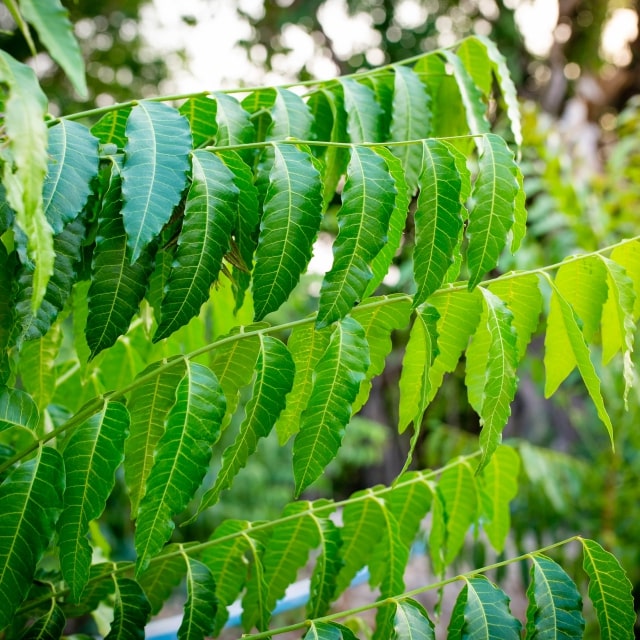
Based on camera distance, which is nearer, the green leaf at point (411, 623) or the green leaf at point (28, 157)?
the green leaf at point (28, 157)

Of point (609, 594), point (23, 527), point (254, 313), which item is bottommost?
point (609, 594)

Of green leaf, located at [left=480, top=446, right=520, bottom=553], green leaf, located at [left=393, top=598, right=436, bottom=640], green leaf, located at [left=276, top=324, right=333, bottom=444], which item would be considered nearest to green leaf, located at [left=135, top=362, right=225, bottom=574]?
green leaf, located at [left=276, top=324, right=333, bottom=444]

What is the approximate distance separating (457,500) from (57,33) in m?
0.70

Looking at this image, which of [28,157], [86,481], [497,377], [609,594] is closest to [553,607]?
[609,594]

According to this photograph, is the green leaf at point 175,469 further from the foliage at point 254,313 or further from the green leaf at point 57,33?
the green leaf at point 57,33

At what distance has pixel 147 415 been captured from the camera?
661mm

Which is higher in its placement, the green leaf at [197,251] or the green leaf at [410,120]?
the green leaf at [410,120]

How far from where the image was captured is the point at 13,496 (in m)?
0.60

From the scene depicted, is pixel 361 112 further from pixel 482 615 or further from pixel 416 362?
pixel 482 615

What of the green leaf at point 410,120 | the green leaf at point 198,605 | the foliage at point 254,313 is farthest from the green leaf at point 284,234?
the green leaf at point 198,605

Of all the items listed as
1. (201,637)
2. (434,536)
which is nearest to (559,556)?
(434,536)

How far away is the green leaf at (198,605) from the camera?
2.32 feet

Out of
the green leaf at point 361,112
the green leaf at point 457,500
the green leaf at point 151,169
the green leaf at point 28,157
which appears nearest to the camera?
the green leaf at point 28,157

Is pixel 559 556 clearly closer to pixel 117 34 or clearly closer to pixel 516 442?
pixel 516 442
